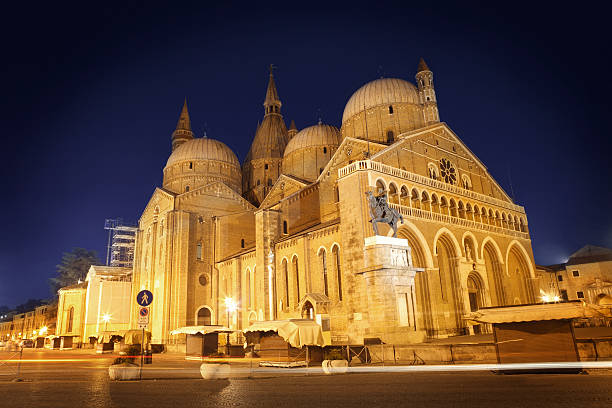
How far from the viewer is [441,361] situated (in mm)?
15719

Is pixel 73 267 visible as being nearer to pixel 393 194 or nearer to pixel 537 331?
pixel 393 194

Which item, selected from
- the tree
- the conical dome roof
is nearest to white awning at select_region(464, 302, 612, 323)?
the conical dome roof

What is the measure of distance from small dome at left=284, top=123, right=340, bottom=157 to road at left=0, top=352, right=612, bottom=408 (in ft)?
103

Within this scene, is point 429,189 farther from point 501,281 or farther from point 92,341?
point 92,341

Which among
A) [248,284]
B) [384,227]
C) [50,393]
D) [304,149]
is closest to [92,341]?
[248,284]

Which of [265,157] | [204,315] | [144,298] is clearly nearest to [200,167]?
[265,157]

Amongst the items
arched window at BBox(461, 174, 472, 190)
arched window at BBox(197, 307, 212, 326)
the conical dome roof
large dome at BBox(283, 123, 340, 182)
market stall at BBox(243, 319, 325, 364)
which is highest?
the conical dome roof

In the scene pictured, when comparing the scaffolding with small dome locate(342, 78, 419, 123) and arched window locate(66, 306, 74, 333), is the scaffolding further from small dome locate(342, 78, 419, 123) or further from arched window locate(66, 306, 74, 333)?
small dome locate(342, 78, 419, 123)

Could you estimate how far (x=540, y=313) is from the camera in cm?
1182

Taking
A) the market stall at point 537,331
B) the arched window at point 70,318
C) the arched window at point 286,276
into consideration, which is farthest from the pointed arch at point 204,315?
the market stall at point 537,331

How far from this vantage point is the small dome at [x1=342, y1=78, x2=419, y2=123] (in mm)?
35719

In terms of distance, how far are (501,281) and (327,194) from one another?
14.8m

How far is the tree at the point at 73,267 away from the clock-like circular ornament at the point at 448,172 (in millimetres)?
66347

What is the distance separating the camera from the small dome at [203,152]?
159 ft
